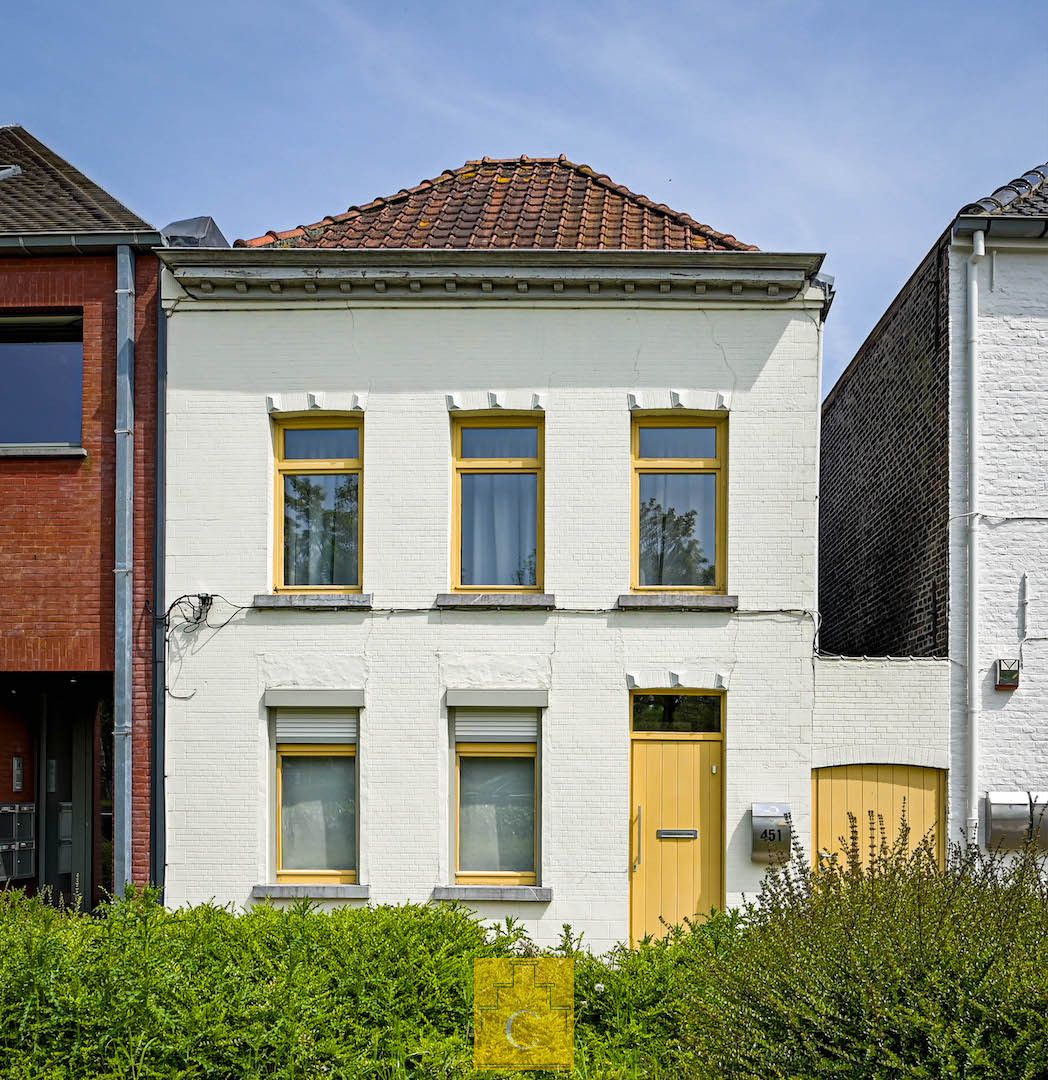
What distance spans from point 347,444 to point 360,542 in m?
0.99

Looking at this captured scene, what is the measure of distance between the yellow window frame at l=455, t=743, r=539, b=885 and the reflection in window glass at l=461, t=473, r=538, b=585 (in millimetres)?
1551

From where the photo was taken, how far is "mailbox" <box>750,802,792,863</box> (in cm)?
1052

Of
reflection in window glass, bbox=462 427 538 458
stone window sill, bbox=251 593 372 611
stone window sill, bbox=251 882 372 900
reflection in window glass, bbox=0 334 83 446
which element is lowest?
stone window sill, bbox=251 882 372 900

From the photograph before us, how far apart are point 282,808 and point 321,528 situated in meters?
2.69

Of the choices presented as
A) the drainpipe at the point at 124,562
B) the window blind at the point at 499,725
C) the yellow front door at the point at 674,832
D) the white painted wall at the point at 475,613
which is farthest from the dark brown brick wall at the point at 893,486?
the drainpipe at the point at 124,562

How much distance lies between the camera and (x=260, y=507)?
441 inches

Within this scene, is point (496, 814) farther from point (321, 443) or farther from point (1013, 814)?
point (1013, 814)

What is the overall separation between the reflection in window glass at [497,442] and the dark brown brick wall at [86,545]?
3.03 metres

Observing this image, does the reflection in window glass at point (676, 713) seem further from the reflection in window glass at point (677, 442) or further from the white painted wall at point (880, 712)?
the reflection in window glass at point (677, 442)

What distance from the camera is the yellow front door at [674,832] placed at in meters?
10.8

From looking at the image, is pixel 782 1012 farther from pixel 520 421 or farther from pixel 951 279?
pixel 951 279

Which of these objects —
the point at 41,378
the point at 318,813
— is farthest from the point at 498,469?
the point at 41,378

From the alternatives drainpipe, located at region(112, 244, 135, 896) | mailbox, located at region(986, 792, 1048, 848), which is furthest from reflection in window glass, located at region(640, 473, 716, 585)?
drainpipe, located at region(112, 244, 135, 896)

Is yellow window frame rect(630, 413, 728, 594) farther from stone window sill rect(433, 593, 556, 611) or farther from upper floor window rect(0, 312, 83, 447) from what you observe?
upper floor window rect(0, 312, 83, 447)
